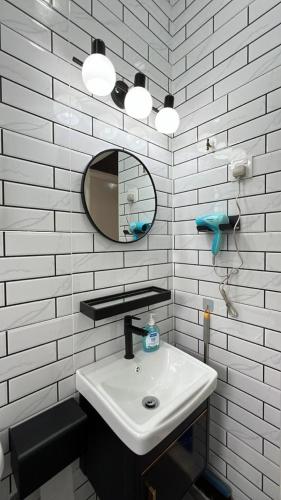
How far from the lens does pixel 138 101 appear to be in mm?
988

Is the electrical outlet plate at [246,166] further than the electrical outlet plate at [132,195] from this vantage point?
No

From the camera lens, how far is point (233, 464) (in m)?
1.12

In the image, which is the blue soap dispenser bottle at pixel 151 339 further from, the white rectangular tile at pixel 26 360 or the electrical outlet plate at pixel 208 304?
the white rectangular tile at pixel 26 360

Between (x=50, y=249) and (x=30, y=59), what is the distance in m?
0.73

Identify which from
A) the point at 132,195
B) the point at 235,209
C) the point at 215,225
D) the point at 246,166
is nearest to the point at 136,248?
the point at 132,195

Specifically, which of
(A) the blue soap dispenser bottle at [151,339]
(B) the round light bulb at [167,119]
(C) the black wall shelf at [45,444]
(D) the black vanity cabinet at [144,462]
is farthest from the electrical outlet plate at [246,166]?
(C) the black wall shelf at [45,444]

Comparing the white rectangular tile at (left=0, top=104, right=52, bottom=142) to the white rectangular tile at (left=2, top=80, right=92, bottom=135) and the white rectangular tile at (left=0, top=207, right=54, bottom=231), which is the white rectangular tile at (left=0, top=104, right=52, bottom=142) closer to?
the white rectangular tile at (left=2, top=80, right=92, bottom=135)

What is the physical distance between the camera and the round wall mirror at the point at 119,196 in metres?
1.01

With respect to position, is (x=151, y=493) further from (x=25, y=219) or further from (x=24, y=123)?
(x=24, y=123)

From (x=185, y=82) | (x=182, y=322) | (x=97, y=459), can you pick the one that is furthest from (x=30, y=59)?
(x=97, y=459)

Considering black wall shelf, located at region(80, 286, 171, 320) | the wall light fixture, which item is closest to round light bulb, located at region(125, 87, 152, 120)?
the wall light fixture

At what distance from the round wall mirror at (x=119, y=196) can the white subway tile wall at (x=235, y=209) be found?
0.26 m

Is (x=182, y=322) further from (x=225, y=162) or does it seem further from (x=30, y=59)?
(x=30, y=59)

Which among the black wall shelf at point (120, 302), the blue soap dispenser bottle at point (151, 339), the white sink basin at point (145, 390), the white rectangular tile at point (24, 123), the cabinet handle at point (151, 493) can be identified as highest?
the white rectangular tile at point (24, 123)
